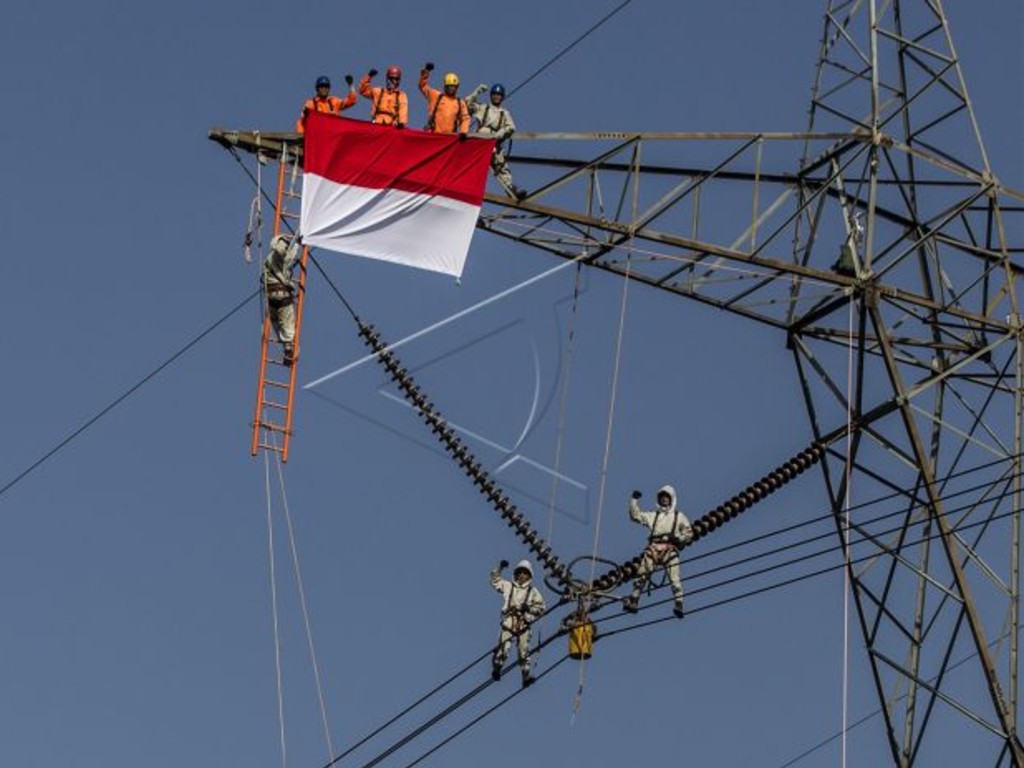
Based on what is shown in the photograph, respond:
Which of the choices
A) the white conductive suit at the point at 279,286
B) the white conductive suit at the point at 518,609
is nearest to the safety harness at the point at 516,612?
the white conductive suit at the point at 518,609

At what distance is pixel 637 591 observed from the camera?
51.7 m

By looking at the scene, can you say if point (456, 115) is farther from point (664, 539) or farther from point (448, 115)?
point (664, 539)

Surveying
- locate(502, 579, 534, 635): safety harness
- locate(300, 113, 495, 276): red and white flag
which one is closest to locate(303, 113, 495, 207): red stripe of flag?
locate(300, 113, 495, 276): red and white flag

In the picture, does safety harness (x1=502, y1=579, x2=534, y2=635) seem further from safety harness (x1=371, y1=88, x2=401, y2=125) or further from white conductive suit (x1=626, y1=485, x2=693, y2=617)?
safety harness (x1=371, y1=88, x2=401, y2=125)

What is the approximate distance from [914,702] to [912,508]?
2.28 m

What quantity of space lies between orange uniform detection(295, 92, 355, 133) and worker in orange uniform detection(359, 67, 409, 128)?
0.22 metres

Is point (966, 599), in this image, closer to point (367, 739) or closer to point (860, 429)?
point (860, 429)

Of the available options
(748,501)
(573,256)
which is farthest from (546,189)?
(748,501)

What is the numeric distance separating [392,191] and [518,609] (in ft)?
16.9

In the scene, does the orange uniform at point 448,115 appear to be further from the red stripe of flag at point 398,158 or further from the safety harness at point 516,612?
the safety harness at point 516,612

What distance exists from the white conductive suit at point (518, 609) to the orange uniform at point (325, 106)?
572 centimetres

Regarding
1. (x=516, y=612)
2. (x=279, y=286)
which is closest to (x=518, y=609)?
(x=516, y=612)

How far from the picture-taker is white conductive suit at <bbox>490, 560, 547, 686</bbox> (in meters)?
52.5

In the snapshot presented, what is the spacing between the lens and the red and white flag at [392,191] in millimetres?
51719
